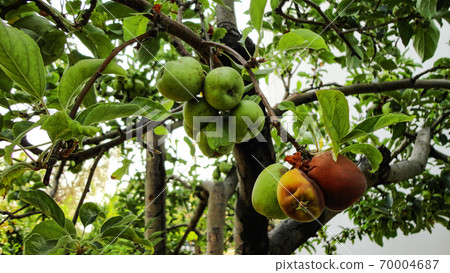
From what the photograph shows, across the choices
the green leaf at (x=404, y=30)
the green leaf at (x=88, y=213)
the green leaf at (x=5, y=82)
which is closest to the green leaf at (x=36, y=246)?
the green leaf at (x=88, y=213)

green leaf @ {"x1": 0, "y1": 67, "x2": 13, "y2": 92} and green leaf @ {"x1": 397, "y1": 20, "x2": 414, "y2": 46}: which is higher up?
green leaf @ {"x1": 397, "y1": 20, "x2": 414, "y2": 46}

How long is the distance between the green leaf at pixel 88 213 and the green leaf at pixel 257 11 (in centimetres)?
53

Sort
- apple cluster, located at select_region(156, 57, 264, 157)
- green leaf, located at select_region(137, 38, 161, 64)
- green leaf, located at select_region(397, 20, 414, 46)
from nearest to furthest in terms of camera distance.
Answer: apple cluster, located at select_region(156, 57, 264, 157) → green leaf, located at select_region(137, 38, 161, 64) → green leaf, located at select_region(397, 20, 414, 46)

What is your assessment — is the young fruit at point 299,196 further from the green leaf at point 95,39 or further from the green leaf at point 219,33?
the green leaf at point 95,39

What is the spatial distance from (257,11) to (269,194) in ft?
1.00

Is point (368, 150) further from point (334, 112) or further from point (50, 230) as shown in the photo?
point (50, 230)

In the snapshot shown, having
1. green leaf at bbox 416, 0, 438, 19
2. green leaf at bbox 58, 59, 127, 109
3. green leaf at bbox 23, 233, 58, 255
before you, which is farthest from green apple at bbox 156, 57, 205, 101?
green leaf at bbox 416, 0, 438, 19

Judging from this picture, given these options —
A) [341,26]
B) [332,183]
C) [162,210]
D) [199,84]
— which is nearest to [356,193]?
[332,183]

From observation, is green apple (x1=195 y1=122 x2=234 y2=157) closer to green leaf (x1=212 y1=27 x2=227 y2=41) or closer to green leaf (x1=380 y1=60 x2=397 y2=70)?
green leaf (x1=212 y1=27 x2=227 y2=41)

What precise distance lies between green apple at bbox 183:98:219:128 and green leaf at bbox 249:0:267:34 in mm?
158

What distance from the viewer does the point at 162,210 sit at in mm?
1604

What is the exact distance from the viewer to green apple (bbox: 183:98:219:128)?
579mm

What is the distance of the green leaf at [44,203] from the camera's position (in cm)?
60
